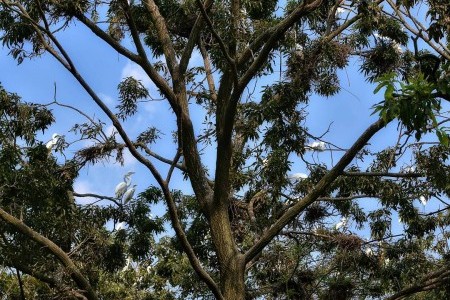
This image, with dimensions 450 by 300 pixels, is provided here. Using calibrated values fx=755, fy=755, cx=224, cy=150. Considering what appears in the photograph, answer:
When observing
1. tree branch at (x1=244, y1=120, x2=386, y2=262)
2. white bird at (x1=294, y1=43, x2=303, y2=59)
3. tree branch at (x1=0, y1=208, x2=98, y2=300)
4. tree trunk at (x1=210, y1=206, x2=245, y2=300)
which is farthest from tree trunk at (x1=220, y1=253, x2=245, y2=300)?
white bird at (x1=294, y1=43, x2=303, y2=59)

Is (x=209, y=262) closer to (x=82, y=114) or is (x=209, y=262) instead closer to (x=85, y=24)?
(x=82, y=114)

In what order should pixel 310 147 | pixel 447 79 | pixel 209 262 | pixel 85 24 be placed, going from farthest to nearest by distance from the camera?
pixel 209 262
pixel 310 147
pixel 85 24
pixel 447 79

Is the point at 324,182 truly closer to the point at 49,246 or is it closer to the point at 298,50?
the point at 298,50

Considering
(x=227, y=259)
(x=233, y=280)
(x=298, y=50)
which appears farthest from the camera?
(x=298, y=50)

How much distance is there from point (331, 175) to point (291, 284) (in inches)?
68.5

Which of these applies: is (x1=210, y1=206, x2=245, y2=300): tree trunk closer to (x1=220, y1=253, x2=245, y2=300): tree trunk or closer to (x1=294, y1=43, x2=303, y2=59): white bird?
(x1=220, y1=253, x2=245, y2=300): tree trunk

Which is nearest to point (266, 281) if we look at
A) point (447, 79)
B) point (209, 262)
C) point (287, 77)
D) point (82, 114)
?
point (209, 262)

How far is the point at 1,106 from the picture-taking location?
7699mm

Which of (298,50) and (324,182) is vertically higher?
(298,50)

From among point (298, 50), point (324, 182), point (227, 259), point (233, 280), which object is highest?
point (298, 50)

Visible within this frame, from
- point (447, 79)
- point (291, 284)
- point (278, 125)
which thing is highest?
point (278, 125)

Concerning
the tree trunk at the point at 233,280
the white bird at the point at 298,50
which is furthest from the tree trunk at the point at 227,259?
the white bird at the point at 298,50

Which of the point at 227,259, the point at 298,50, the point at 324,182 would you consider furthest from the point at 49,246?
the point at 298,50

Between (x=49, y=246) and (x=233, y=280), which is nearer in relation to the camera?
(x=49, y=246)
